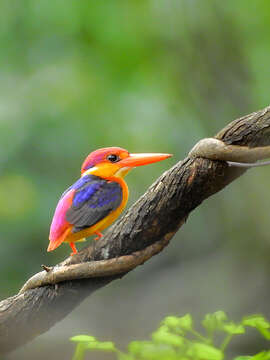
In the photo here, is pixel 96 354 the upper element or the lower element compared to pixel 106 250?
lower

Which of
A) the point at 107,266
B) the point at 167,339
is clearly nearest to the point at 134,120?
the point at 107,266

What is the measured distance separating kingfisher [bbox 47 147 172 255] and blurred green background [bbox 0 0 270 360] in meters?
1.39

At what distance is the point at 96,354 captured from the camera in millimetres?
2645

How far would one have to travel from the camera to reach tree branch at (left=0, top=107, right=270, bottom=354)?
1146 millimetres

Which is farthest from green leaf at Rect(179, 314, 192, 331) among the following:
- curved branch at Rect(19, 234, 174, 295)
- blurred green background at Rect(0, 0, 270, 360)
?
blurred green background at Rect(0, 0, 270, 360)

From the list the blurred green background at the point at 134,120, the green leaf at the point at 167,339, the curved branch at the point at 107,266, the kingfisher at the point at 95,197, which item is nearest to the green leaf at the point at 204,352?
the green leaf at the point at 167,339

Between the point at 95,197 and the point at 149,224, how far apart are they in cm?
11

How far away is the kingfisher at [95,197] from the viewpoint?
121 cm

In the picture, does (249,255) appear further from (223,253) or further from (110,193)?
(110,193)

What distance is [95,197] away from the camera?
1226 millimetres

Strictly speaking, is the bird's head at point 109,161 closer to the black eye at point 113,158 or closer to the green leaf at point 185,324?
the black eye at point 113,158

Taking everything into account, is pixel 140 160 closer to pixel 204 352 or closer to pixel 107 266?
pixel 107 266

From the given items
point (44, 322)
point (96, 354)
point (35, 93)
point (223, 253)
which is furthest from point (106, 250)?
point (223, 253)

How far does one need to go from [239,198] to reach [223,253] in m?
0.36
